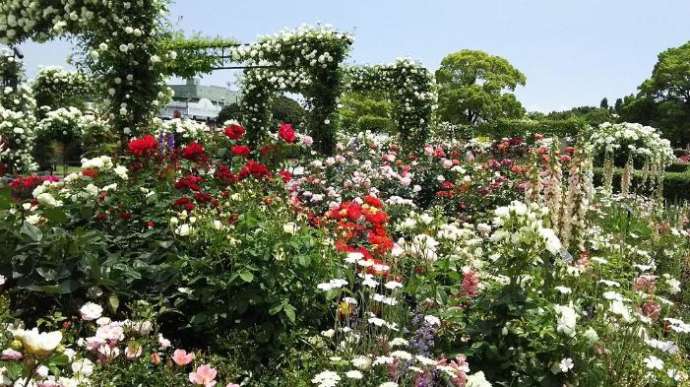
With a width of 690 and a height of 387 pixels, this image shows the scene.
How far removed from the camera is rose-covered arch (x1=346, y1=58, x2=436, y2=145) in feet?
41.9

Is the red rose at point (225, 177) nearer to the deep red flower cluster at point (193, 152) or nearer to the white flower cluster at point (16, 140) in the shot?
the deep red flower cluster at point (193, 152)

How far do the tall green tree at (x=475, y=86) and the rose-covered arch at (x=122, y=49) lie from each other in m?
29.0

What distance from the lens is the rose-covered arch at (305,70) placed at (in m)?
11.1

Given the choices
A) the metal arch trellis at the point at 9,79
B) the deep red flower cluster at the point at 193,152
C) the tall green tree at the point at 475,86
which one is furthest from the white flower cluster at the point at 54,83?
the tall green tree at the point at 475,86

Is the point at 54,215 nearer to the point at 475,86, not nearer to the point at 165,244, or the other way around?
the point at 165,244

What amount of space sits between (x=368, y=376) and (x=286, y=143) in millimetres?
3327

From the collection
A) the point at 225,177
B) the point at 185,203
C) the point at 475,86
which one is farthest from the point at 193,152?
the point at 475,86

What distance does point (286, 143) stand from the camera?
5383 millimetres

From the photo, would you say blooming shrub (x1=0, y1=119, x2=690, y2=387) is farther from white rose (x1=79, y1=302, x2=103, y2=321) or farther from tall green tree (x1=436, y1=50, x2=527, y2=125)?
tall green tree (x1=436, y1=50, x2=527, y2=125)

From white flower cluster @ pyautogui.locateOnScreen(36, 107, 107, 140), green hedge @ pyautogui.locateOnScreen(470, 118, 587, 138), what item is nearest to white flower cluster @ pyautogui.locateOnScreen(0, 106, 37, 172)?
white flower cluster @ pyautogui.locateOnScreen(36, 107, 107, 140)

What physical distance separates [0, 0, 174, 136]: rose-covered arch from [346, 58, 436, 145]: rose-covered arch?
5.62m

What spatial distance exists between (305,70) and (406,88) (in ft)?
7.83

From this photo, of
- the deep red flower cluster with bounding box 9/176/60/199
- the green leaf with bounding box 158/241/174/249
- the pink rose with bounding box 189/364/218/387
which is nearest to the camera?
the pink rose with bounding box 189/364/218/387

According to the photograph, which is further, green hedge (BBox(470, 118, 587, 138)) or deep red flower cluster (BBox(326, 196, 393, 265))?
green hedge (BBox(470, 118, 587, 138))
